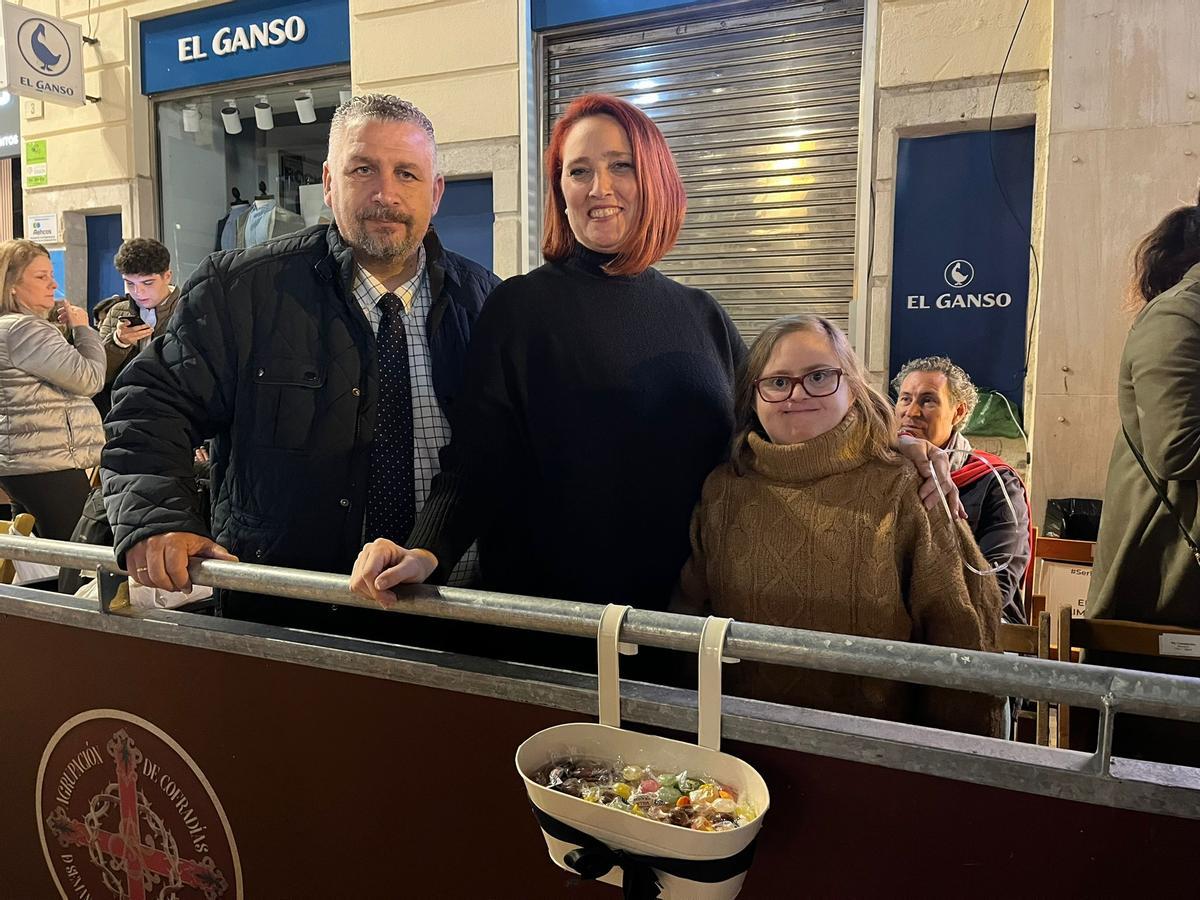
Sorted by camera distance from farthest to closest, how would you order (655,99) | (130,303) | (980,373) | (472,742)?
(655,99) < (130,303) < (980,373) < (472,742)

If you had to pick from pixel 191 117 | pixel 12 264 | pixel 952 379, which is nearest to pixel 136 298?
pixel 12 264

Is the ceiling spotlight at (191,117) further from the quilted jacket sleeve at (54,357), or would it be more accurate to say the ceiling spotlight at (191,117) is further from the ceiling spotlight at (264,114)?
the quilted jacket sleeve at (54,357)

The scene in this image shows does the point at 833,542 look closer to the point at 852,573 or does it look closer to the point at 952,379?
the point at 852,573

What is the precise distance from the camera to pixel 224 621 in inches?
61.8

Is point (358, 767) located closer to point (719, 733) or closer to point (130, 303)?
point (719, 733)

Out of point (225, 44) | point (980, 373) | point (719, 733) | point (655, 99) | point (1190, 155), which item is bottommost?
point (719, 733)

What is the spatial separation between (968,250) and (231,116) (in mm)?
5223

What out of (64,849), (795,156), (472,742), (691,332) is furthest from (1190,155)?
(64,849)

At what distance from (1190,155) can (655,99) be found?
2551mm

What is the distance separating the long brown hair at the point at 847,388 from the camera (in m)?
1.57

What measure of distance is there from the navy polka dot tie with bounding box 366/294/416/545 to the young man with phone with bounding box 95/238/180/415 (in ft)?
9.23

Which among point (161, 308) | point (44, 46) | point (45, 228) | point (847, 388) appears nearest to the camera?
point (847, 388)

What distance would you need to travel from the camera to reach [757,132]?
4547mm

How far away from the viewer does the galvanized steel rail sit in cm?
94
